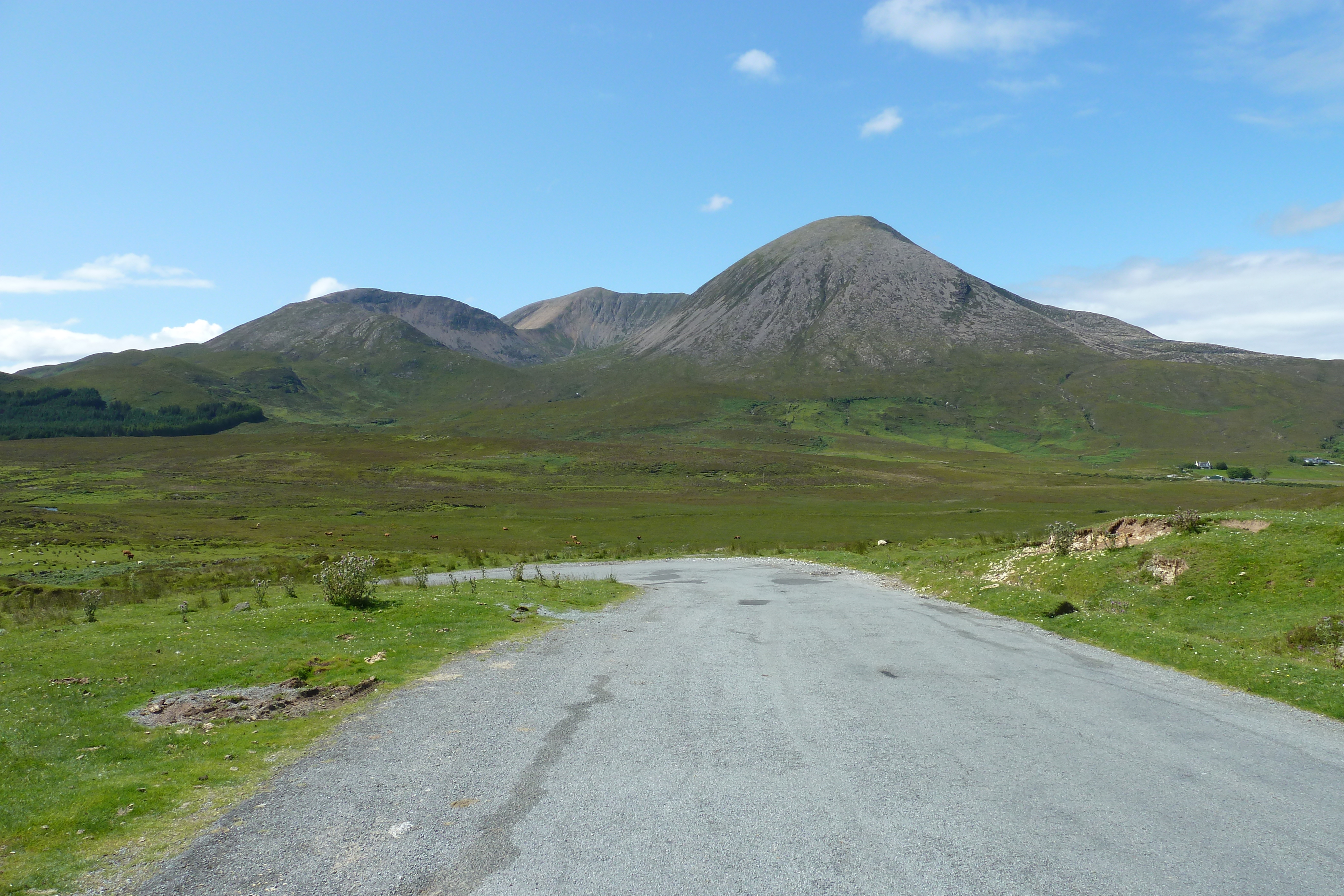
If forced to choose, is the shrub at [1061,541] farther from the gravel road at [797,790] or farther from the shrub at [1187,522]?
the gravel road at [797,790]

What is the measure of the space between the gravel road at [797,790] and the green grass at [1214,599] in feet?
4.64

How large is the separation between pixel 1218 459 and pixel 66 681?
22328cm

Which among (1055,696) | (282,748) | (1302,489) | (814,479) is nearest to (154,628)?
(282,748)

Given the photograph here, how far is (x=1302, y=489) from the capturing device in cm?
10312

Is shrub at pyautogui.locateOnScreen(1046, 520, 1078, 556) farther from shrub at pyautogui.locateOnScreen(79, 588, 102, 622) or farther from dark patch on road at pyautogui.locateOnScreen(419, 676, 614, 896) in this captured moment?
shrub at pyautogui.locateOnScreen(79, 588, 102, 622)

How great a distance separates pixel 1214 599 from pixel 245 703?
23.4 metres

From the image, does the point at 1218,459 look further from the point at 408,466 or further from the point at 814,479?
the point at 408,466

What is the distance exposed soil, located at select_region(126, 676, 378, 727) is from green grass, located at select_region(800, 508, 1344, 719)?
54.2 ft

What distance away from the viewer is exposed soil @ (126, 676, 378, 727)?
11.2 meters

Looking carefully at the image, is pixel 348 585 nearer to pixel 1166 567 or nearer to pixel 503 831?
pixel 503 831

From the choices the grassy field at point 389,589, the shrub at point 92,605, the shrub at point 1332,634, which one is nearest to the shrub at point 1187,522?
the grassy field at point 389,589

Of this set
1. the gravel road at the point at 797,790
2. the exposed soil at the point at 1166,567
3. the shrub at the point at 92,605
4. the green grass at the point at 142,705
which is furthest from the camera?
the exposed soil at the point at 1166,567

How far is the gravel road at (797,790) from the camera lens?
659 cm

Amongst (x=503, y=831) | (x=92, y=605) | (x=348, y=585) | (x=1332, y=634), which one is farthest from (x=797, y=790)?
(x=92, y=605)
